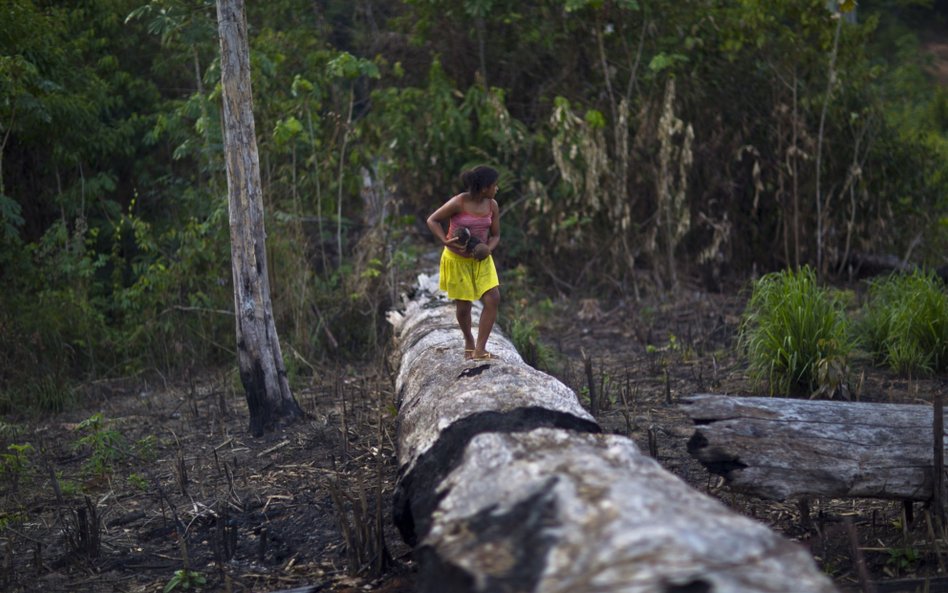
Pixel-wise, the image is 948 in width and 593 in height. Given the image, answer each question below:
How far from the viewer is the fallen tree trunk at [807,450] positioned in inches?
165

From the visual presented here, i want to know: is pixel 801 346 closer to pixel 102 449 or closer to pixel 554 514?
pixel 554 514

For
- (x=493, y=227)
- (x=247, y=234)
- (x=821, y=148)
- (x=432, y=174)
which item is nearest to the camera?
(x=493, y=227)

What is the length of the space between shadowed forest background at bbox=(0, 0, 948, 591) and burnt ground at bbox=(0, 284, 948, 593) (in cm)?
24

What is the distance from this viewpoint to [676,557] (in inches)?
95.5

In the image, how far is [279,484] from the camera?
541cm

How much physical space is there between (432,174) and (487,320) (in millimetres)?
5853

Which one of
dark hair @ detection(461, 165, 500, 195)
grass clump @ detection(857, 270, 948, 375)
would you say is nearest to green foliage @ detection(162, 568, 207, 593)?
dark hair @ detection(461, 165, 500, 195)

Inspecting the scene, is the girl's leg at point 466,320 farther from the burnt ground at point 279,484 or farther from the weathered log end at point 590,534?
the weathered log end at point 590,534

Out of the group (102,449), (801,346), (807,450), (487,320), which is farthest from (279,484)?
(801,346)

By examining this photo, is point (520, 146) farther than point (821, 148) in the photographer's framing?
Yes

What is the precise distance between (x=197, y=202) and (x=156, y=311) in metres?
1.46

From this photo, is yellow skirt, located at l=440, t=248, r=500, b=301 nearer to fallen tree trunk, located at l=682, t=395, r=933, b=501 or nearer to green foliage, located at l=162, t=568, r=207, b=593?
fallen tree trunk, located at l=682, t=395, r=933, b=501

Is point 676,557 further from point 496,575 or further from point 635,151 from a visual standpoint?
point 635,151

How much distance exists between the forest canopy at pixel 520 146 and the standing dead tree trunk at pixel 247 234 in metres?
2.87
